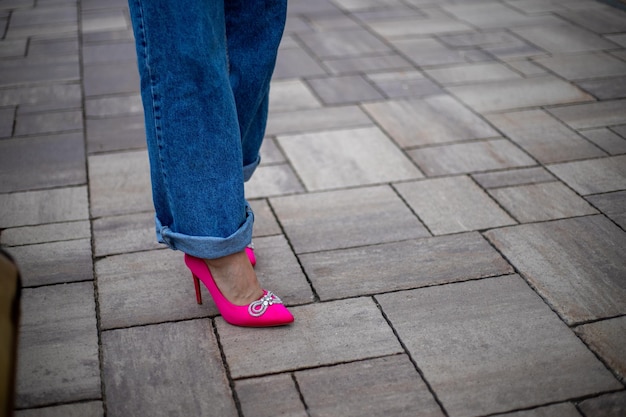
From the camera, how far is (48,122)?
296 cm

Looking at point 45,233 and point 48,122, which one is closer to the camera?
point 45,233

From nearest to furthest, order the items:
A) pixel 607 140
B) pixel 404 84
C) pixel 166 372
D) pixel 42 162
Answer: pixel 166 372 < pixel 42 162 < pixel 607 140 < pixel 404 84

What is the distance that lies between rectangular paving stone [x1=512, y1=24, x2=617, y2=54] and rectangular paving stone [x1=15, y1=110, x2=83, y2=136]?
2479mm

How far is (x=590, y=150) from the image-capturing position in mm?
2703

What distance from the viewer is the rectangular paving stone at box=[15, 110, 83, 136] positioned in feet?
9.48

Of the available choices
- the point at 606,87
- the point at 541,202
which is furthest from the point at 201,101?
the point at 606,87

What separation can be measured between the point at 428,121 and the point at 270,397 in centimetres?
175

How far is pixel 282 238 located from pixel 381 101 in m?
1.25

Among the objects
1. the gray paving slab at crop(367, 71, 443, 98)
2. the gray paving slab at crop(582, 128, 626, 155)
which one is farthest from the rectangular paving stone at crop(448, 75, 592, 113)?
the gray paving slab at crop(582, 128, 626, 155)

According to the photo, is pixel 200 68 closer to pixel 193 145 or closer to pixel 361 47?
pixel 193 145

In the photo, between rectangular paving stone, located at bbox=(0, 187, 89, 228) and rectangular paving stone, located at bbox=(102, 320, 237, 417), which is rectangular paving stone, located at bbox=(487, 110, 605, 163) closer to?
rectangular paving stone, located at bbox=(102, 320, 237, 417)

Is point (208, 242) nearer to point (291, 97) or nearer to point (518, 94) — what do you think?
point (291, 97)

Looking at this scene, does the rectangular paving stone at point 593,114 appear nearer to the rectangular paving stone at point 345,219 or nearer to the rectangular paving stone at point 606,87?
the rectangular paving stone at point 606,87

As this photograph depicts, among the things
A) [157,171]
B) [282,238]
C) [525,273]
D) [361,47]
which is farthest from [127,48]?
[525,273]
